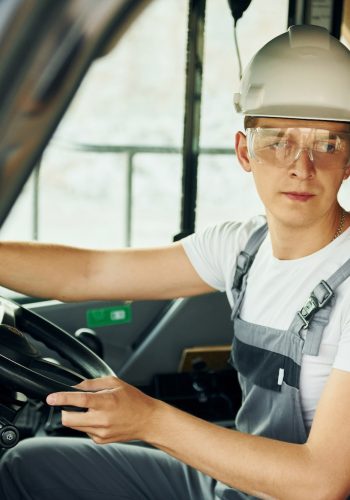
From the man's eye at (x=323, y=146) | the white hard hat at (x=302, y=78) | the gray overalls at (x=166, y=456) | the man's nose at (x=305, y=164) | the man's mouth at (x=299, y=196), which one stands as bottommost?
the gray overalls at (x=166, y=456)

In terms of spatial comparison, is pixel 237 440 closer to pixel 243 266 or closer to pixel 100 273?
pixel 243 266

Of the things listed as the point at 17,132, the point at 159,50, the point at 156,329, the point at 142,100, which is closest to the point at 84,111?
the point at 159,50

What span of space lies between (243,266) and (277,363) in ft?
0.94

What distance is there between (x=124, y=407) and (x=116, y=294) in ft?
1.92

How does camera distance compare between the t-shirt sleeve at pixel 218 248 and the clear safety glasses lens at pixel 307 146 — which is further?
the t-shirt sleeve at pixel 218 248

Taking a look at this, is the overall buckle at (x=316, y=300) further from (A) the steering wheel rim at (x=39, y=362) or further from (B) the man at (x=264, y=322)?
(A) the steering wheel rim at (x=39, y=362)

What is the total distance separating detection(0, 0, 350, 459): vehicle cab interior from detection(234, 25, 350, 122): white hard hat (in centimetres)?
27

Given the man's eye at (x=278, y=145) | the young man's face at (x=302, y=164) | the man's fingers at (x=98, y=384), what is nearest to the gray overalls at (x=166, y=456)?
the young man's face at (x=302, y=164)

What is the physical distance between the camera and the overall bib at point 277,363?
4.52ft

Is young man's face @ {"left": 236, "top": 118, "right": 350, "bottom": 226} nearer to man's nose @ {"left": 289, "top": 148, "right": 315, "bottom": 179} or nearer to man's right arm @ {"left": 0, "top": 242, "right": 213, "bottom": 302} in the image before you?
man's nose @ {"left": 289, "top": 148, "right": 315, "bottom": 179}

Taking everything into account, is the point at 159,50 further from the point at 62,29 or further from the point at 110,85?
the point at 62,29

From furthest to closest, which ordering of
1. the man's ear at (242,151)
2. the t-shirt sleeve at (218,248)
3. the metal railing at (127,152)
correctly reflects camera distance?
the metal railing at (127,152), the t-shirt sleeve at (218,248), the man's ear at (242,151)

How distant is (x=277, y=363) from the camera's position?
4.76 ft

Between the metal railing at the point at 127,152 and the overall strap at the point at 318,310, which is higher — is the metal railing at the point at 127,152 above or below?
above
